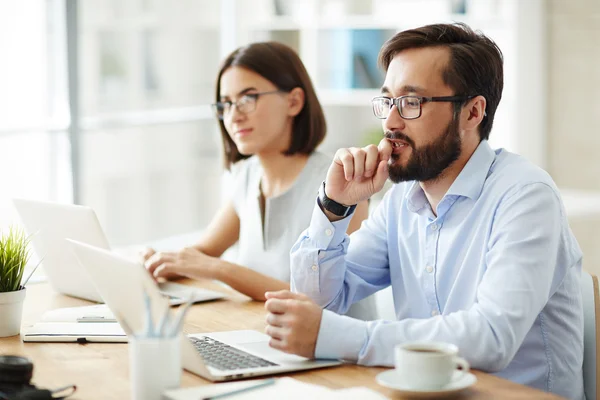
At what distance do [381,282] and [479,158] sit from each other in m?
0.41

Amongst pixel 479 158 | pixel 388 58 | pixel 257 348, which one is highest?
pixel 388 58

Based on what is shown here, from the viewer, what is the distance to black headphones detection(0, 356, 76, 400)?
1250 mm

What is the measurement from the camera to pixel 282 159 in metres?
2.60

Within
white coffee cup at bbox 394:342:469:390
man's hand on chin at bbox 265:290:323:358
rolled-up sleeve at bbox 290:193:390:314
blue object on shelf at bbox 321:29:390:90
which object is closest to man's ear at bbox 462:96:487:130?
rolled-up sleeve at bbox 290:193:390:314

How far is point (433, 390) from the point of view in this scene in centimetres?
123

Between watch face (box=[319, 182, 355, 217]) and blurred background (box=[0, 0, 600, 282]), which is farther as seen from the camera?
blurred background (box=[0, 0, 600, 282])

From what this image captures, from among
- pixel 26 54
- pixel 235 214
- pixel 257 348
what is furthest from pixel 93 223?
pixel 26 54

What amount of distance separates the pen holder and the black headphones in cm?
16

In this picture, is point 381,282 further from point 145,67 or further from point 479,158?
point 145,67

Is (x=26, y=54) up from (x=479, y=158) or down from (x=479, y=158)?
up

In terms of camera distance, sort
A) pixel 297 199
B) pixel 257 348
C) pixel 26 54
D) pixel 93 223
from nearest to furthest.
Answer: pixel 257 348, pixel 93 223, pixel 297 199, pixel 26 54

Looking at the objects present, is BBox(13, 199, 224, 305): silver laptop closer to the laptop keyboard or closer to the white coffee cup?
the laptop keyboard

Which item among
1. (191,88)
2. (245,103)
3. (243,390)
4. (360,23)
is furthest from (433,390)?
(191,88)

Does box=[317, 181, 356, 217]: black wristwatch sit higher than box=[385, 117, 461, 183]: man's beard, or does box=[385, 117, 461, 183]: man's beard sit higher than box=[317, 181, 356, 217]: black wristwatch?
box=[385, 117, 461, 183]: man's beard
